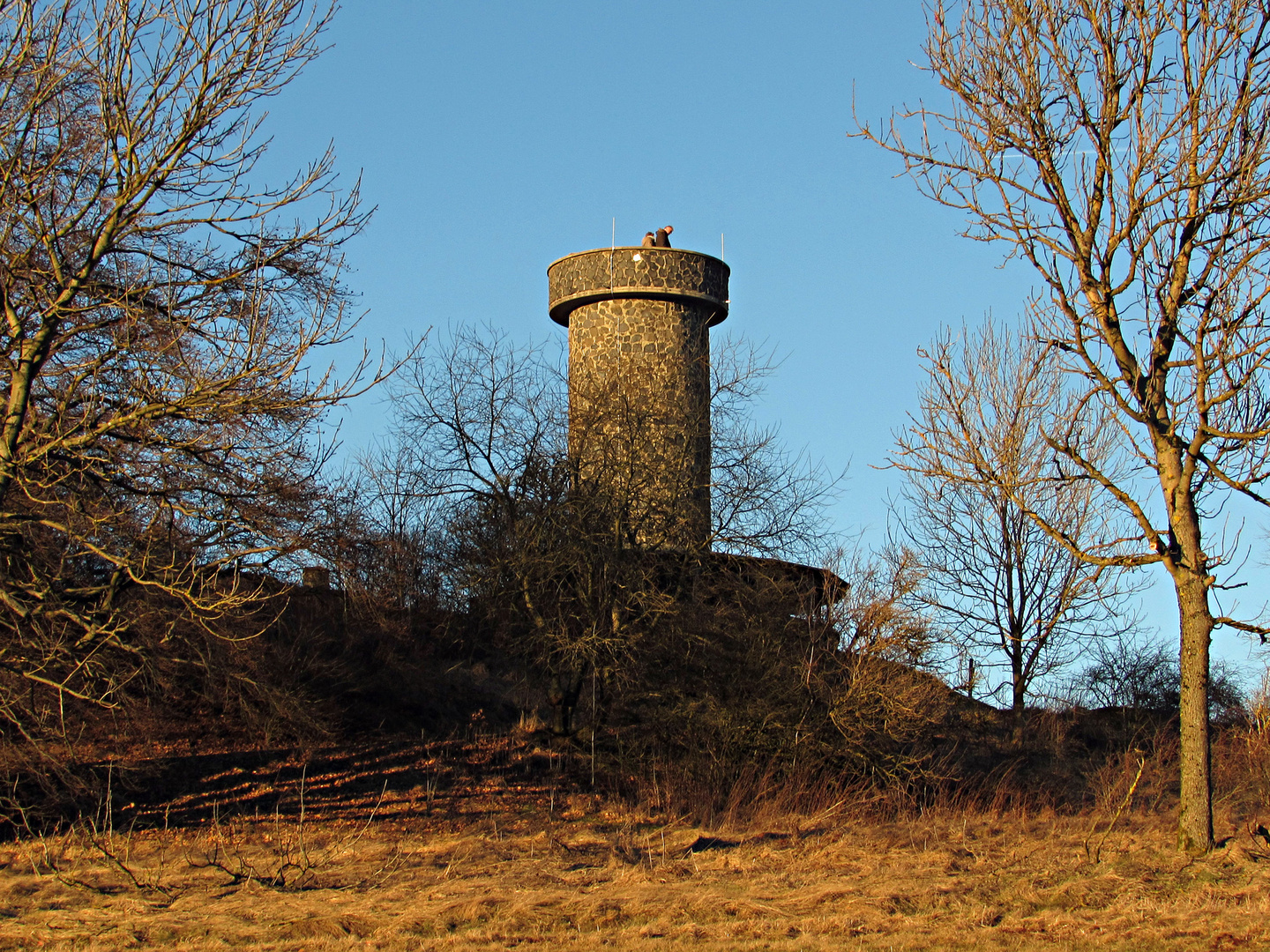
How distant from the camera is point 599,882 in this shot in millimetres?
9016

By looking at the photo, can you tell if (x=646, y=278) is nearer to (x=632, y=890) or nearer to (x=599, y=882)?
(x=599, y=882)

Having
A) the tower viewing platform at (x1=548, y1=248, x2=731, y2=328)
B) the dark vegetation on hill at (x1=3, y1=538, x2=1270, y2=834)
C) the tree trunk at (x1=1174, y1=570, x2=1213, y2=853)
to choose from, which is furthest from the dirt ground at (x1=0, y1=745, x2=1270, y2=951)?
the tower viewing platform at (x1=548, y1=248, x2=731, y2=328)

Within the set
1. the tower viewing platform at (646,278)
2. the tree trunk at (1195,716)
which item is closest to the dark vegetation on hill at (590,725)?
the tree trunk at (1195,716)

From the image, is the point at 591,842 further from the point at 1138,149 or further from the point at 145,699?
the point at 1138,149

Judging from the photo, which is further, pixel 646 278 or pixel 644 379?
pixel 646 278

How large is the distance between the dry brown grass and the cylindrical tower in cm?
462

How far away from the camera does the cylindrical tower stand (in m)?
15.3

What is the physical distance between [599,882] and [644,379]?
9.44 m

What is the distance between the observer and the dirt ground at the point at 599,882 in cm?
708

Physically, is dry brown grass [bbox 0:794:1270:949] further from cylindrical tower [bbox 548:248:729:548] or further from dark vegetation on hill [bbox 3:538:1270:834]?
cylindrical tower [bbox 548:248:729:548]

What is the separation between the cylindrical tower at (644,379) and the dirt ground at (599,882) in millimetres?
4027

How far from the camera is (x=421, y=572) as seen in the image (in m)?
18.8

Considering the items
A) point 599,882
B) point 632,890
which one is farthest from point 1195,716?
point 599,882

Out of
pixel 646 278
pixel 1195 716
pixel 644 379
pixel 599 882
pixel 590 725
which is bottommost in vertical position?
pixel 599 882
